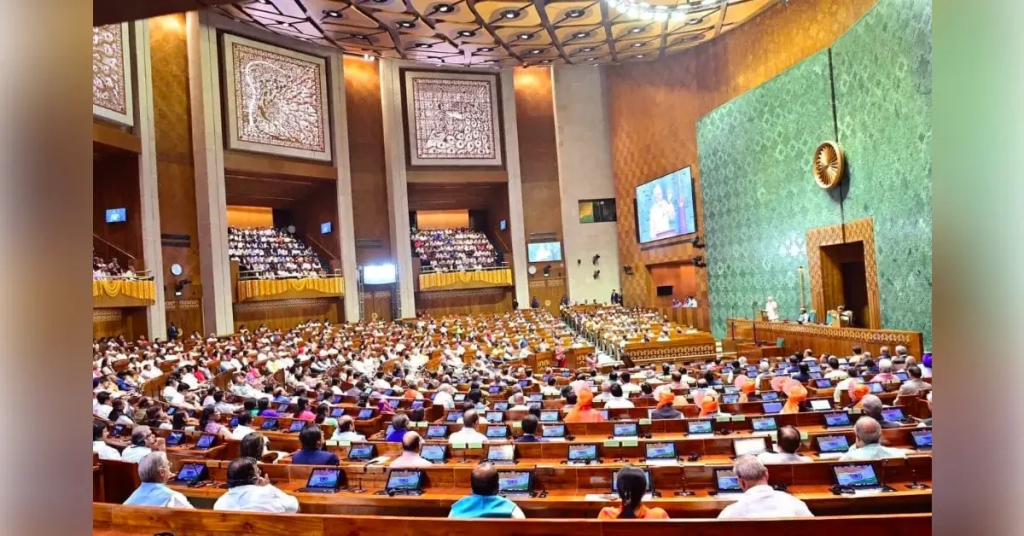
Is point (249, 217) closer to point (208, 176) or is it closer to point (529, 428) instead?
point (208, 176)

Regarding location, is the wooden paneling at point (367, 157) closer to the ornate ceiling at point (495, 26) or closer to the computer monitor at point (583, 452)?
the ornate ceiling at point (495, 26)

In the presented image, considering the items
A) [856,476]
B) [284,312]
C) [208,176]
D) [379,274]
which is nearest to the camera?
[856,476]

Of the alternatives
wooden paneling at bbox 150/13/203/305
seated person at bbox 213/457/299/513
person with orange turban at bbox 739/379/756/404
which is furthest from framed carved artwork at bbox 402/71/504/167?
seated person at bbox 213/457/299/513

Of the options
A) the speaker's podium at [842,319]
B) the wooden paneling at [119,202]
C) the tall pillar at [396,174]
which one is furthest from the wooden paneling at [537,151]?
the speaker's podium at [842,319]

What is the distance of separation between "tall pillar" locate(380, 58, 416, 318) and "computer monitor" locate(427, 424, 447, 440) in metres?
→ 21.4

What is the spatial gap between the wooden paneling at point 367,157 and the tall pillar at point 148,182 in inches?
350

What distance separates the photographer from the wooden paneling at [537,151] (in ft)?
101

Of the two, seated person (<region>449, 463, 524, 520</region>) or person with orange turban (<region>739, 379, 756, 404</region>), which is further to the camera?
person with orange turban (<region>739, 379, 756, 404</region>)

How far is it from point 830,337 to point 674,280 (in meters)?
12.8

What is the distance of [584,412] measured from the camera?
7008 millimetres

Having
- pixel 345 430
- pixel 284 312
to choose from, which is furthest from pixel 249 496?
pixel 284 312

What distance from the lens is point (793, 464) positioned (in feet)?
14.0

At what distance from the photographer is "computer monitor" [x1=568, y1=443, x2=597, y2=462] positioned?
16.9 feet

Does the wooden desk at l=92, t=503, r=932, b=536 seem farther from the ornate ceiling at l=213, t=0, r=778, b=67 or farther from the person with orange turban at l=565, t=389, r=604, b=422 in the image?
the ornate ceiling at l=213, t=0, r=778, b=67
